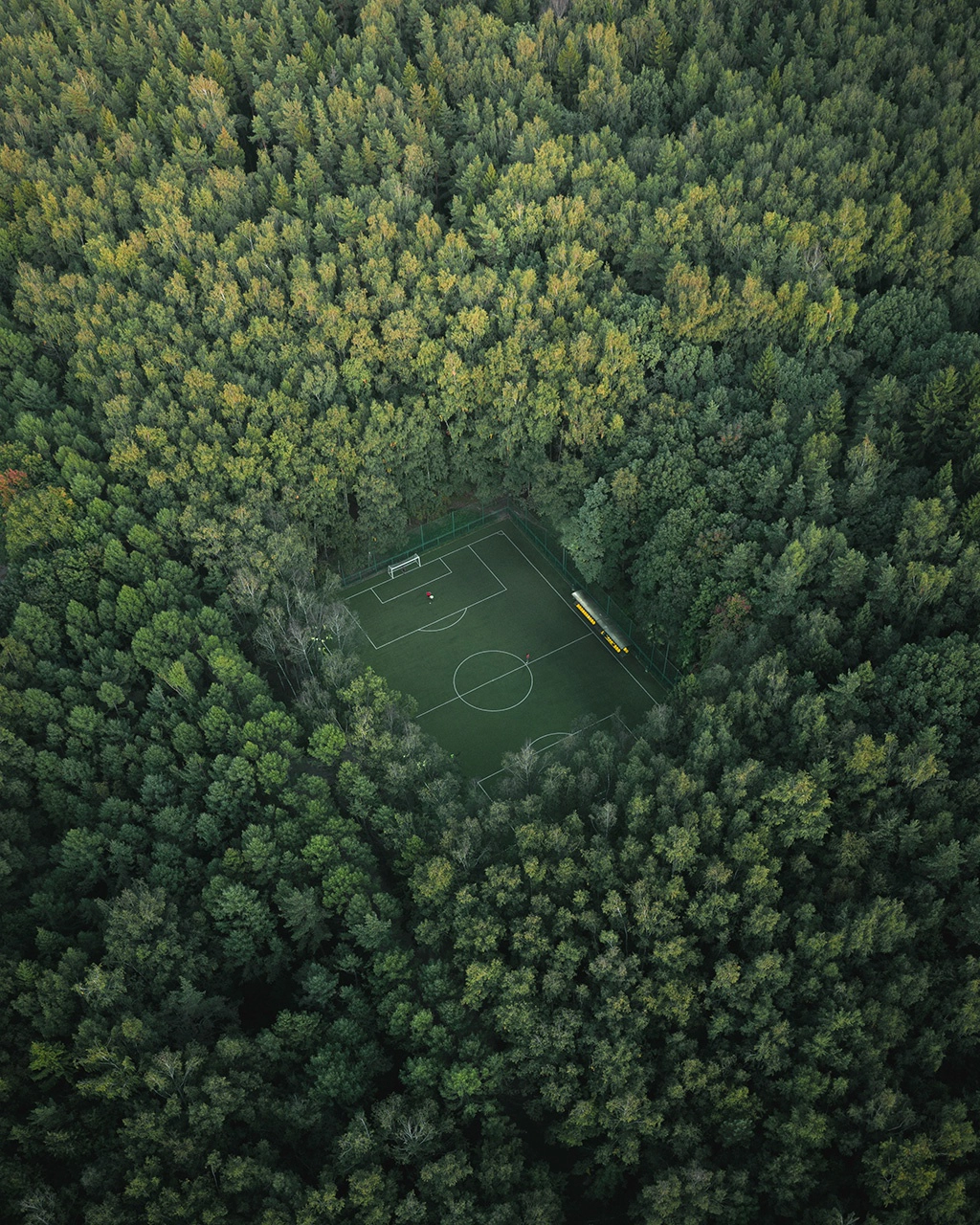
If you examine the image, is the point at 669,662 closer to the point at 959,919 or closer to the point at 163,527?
the point at 959,919

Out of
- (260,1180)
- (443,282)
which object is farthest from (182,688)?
(443,282)

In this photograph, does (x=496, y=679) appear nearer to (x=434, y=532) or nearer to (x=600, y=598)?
(x=600, y=598)

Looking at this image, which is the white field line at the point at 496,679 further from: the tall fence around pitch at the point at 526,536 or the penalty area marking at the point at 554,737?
the penalty area marking at the point at 554,737

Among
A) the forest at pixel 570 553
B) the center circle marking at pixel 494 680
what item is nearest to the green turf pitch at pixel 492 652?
the center circle marking at pixel 494 680

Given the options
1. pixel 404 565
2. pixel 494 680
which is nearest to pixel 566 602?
pixel 494 680

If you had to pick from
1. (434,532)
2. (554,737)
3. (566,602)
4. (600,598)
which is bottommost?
(554,737)
